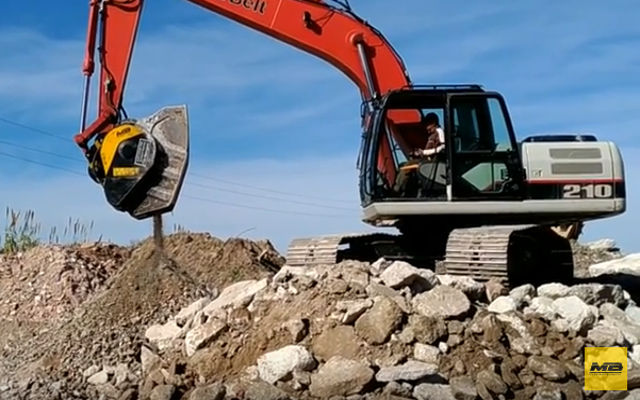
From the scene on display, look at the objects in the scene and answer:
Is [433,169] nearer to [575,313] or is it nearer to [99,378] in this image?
[575,313]

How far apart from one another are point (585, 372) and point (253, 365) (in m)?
2.45

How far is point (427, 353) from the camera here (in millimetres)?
7359

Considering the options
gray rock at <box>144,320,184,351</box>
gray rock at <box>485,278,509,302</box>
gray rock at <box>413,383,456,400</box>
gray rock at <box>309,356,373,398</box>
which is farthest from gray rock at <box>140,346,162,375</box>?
gray rock at <box>485,278,509,302</box>

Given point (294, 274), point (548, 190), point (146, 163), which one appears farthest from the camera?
point (548, 190)

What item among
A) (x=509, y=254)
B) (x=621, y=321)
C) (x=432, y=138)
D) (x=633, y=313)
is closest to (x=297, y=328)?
(x=509, y=254)

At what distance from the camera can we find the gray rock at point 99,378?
7.95 metres

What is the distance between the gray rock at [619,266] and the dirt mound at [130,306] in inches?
185

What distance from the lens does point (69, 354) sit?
8.49 metres

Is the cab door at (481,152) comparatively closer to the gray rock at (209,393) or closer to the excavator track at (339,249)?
the excavator track at (339,249)

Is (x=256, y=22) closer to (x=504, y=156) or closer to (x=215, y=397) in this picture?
(x=504, y=156)

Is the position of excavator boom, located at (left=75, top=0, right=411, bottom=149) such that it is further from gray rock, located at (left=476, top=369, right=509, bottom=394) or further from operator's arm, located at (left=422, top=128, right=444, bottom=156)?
gray rock, located at (left=476, top=369, right=509, bottom=394)

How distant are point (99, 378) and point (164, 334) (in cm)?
74

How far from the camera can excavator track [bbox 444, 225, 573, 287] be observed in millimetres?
9156

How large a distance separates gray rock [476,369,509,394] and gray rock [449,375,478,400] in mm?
71
